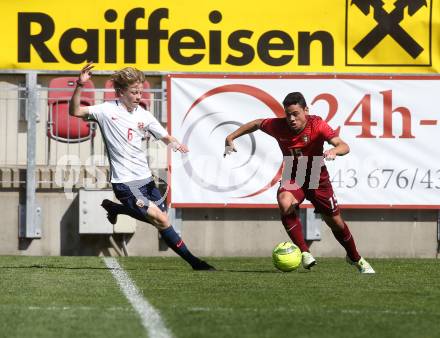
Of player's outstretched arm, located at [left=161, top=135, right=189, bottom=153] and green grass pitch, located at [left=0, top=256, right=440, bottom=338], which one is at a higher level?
player's outstretched arm, located at [left=161, top=135, right=189, bottom=153]

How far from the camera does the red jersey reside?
11148 mm

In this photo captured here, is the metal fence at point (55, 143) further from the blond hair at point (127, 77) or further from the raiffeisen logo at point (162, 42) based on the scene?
the blond hair at point (127, 77)

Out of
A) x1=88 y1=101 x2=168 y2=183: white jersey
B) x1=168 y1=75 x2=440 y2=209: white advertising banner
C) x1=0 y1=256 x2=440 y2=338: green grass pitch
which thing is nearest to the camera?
x1=0 y1=256 x2=440 y2=338: green grass pitch

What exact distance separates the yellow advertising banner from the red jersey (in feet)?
12.3

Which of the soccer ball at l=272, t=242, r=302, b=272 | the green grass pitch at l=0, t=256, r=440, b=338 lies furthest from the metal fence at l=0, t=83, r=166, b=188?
the soccer ball at l=272, t=242, r=302, b=272

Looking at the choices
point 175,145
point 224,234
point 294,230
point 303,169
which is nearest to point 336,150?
point 303,169

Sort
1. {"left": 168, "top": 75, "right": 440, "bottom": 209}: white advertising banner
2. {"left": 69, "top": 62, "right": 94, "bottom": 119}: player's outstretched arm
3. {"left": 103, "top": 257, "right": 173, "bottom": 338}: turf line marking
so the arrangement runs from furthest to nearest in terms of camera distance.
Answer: {"left": 168, "top": 75, "right": 440, "bottom": 209}: white advertising banner
{"left": 69, "top": 62, "right": 94, "bottom": 119}: player's outstretched arm
{"left": 103, "top": 257, "right": 173, "bottom": 338}: turf line marking

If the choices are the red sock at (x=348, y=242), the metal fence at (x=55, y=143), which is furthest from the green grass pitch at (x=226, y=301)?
the metal fence at (x=55, y=143)

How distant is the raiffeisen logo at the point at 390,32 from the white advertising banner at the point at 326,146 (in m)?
0.32

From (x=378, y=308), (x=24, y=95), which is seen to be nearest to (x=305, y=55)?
(x=24, y=95)

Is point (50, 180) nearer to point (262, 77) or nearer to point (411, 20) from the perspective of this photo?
point (262, 77)

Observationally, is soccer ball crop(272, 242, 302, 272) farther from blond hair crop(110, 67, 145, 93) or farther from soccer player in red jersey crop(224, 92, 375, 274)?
blond hair crop(110, 67, 145, 93)

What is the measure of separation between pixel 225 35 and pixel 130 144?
4.07 m

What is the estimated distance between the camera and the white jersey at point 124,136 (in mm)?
11188
